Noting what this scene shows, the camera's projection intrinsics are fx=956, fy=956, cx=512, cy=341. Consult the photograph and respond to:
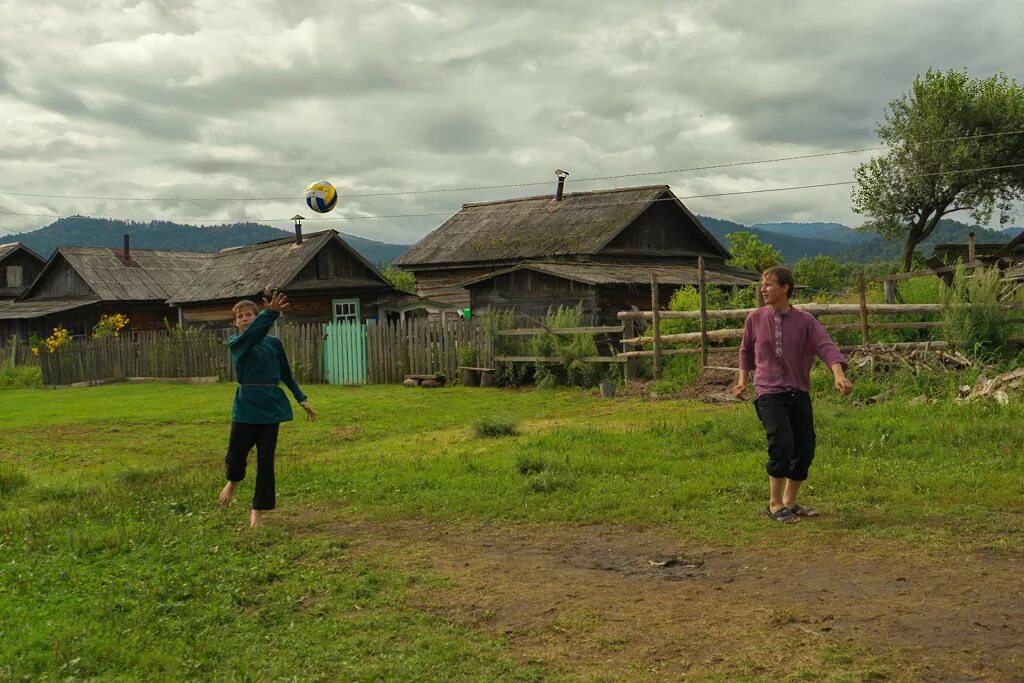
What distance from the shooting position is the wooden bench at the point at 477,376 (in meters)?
21.1

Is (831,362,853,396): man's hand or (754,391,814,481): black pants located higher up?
(831,362,853,396): man's hand

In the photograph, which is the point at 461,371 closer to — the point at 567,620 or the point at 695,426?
the point at 695,426

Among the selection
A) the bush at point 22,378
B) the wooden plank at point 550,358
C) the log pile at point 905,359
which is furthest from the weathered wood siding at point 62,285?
the log pile at point 905,359

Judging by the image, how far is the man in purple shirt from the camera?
692cm

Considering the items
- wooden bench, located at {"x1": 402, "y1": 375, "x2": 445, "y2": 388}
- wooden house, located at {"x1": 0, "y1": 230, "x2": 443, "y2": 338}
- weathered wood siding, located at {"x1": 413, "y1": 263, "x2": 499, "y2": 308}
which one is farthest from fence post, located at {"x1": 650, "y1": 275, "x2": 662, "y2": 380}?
weathered wood siding, located at {"x1": 413, "y1": 263, "x2": 499, "y2": 308}

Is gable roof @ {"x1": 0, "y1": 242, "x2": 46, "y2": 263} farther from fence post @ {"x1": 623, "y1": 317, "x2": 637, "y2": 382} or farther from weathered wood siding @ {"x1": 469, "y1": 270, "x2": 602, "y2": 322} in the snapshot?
fence post @ {"x1": 623, "y1": 317, "x2": 637, "y2": 382}

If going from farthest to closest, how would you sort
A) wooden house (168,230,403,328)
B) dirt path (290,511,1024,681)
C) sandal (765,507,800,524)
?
wooden house (168,230,403,328), sandal (765,507,800,524), dirt path (290,511,1024,681)

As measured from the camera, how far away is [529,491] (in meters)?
8.41

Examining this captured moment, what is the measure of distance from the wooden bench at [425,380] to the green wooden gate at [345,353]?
219 centimetres

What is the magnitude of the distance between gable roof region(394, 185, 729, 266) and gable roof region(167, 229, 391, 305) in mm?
3198

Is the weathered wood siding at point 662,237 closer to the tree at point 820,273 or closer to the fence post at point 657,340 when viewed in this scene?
the fence post at point 657,340

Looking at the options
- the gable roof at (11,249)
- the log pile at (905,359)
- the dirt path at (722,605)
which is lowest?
the dirt path at (722,605)

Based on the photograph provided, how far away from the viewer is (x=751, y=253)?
55.8 metres

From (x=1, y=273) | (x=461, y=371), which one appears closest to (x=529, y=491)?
(x=461, y=371)
